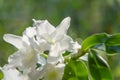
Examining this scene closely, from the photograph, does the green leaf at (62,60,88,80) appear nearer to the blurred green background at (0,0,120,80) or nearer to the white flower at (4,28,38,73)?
the white flower at (4,28,38,73)

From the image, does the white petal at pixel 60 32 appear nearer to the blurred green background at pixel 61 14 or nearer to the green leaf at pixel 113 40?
the green leaf at pixel 113 40

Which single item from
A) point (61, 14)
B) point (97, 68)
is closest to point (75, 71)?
point (97, 68)

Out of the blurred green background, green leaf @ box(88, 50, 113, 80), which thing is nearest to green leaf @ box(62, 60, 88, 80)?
green leaf @ box(88, 50, 113, 80)

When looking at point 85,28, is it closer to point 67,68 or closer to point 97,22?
point 97,22

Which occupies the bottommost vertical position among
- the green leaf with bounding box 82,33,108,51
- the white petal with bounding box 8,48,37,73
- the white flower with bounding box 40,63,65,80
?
the white flower with bounding box 40,63,65,80

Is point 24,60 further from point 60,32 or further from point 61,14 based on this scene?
point 61,14

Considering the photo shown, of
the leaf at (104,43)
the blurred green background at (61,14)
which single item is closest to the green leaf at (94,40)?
the leaf at (104,43)

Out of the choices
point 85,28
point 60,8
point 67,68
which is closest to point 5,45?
point 60,8
